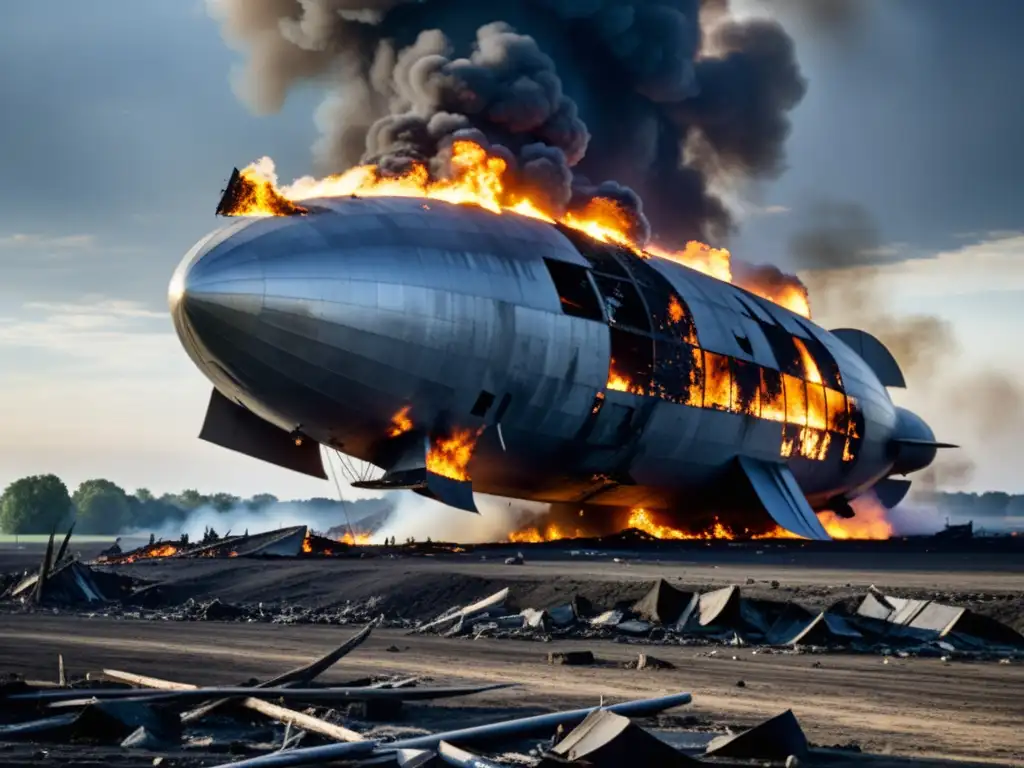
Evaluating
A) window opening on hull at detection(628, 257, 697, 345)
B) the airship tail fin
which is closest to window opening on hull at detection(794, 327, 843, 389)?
window opening on hull at detection(628, 257, 697, 345)

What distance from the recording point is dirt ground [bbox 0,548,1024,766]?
10873 mm

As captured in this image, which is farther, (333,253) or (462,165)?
(462,165)

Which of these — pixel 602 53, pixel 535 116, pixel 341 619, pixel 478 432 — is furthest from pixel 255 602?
pixel 602 53

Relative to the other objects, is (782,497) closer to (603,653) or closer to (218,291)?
(218,291)

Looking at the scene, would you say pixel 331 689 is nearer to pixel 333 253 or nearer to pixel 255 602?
pixel 255 602

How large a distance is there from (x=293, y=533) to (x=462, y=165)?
40.7 feet

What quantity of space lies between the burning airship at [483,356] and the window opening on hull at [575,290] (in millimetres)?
67

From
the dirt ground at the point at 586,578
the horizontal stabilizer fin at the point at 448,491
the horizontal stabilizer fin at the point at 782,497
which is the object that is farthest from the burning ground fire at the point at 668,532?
the horizontal stabilizer fin at the point at 448,491

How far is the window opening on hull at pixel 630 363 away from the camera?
113 feet

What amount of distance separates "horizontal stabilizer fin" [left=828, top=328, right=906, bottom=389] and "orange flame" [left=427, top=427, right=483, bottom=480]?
1186 inches

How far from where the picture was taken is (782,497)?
43.0 meters

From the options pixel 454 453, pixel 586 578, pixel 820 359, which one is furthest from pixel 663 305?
pixel 586 578

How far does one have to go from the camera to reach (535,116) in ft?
168

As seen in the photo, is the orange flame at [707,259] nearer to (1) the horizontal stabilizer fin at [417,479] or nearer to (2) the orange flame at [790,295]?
(2) the orange flame at [790,295]
